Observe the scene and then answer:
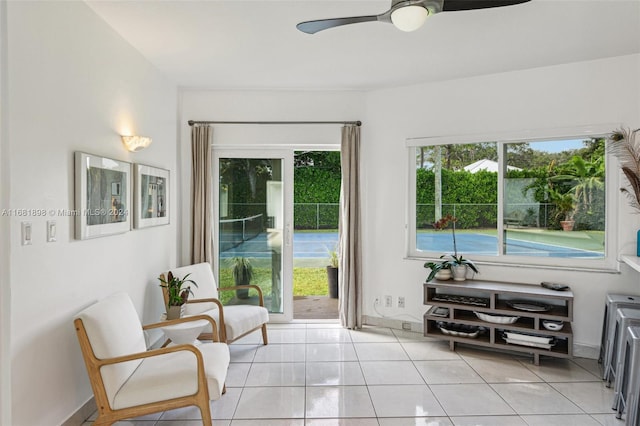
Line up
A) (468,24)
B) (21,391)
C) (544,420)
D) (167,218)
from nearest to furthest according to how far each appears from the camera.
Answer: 1. (21,391)
2. (544,420)
3. (468,24)
4. (167,218)

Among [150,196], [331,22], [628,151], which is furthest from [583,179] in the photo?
[150,196]

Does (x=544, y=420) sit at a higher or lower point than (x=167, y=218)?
lower

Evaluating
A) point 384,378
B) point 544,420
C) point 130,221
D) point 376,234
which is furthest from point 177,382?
point 376,234

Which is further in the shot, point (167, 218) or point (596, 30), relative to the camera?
point (167, 218)

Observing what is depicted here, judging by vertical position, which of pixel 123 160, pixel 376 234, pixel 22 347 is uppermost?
pixel 123 160

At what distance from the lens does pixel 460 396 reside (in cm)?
286

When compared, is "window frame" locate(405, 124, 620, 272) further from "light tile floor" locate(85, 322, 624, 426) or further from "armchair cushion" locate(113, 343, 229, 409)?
"armchair cushion" locate(113, 343, 229, 409)

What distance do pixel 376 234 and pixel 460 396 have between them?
1951mm

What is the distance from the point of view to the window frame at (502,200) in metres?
3.52

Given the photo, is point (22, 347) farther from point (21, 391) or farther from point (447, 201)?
point (447, 201)

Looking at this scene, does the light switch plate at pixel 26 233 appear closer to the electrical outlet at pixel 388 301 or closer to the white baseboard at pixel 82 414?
the white baseboard at pixel 82 414

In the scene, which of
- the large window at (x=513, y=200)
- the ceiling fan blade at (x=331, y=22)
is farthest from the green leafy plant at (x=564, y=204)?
the ceiling fan blade at (x=331, y=22)

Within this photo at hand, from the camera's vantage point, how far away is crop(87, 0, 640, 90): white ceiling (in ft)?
8.59

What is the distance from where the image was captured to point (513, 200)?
396 centimetres
